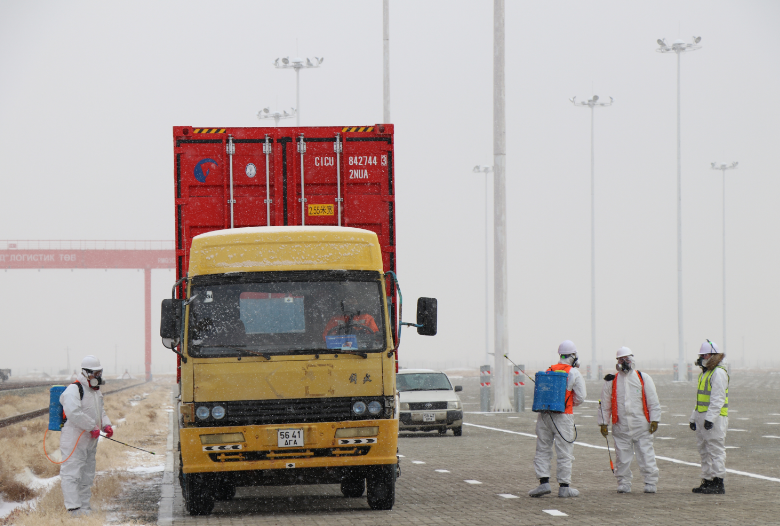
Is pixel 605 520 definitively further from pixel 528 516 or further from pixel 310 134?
pixel 310 134

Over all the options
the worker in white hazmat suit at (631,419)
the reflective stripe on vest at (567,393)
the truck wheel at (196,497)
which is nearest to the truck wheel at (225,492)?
the truck wheel at (196,497)

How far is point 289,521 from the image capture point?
37.7ft

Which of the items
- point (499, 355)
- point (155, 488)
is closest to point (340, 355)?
point (155, 488)

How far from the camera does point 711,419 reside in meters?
13.4

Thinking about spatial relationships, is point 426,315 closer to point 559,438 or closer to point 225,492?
point 559,438

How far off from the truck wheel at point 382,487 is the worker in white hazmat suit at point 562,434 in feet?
6.50

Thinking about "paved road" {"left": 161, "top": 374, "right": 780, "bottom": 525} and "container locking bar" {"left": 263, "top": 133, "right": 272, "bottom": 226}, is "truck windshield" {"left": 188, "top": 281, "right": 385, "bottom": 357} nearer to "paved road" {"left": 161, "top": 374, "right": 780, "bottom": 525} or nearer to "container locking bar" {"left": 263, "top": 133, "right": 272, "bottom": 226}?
"paved road" {"left": 161, "top": 374, "right": 780, "bottom": 525}

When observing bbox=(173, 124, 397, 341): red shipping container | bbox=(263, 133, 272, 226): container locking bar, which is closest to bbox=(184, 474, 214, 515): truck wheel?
bbox=(173, 124, 397, 341): red shipping container

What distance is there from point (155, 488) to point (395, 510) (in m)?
4.87

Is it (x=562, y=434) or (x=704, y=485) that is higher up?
(x=562, y=434)

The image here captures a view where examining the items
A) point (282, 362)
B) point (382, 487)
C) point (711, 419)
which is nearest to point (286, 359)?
point (282, 362)

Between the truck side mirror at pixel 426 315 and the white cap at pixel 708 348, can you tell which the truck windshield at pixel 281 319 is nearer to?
the truck side mirror at pixel 426 315

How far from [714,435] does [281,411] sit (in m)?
5.30

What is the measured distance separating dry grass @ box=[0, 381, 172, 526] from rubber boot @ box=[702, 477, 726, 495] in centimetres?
687
